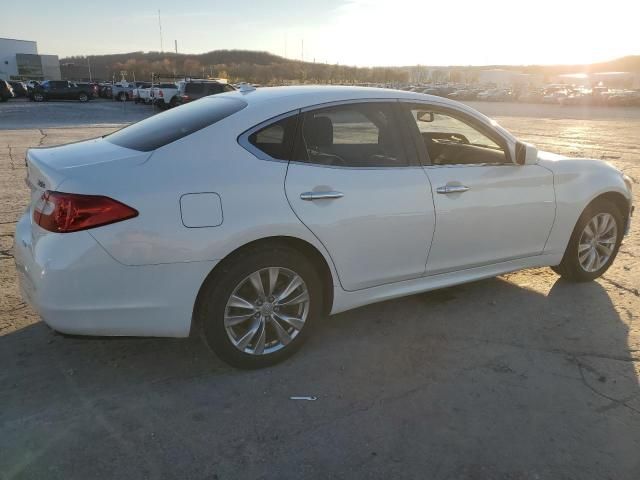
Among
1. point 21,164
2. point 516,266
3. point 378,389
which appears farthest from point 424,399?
point 21,164

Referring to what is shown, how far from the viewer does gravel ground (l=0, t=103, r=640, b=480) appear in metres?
2.48

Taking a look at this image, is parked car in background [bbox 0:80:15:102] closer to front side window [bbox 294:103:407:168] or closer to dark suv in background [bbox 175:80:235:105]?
dark suv in background [bbox 175:80:235:105]

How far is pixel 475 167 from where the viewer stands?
12.6 feet

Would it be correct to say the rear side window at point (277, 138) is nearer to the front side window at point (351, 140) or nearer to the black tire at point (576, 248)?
the front side window at point (351, 140)

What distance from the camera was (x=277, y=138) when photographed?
315cm

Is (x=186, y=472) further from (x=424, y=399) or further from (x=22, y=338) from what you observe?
(x=22, y=338)

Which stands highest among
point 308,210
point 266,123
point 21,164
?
point 266,123

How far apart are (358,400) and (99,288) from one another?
153cm

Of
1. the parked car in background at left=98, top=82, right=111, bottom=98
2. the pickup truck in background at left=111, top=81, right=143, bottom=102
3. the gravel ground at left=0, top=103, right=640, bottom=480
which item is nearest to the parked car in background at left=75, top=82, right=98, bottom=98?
the pickup truck in background at left=111, top=81, right=143, bottom=102

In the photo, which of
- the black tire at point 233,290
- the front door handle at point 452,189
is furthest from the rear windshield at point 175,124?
the front door handle at point 452,189

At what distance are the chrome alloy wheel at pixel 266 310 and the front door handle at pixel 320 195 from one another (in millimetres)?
449

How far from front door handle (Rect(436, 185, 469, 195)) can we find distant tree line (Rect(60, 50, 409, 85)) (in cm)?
8833

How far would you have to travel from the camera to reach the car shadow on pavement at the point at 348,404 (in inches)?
97.4

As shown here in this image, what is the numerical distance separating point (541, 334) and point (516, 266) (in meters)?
0.63
